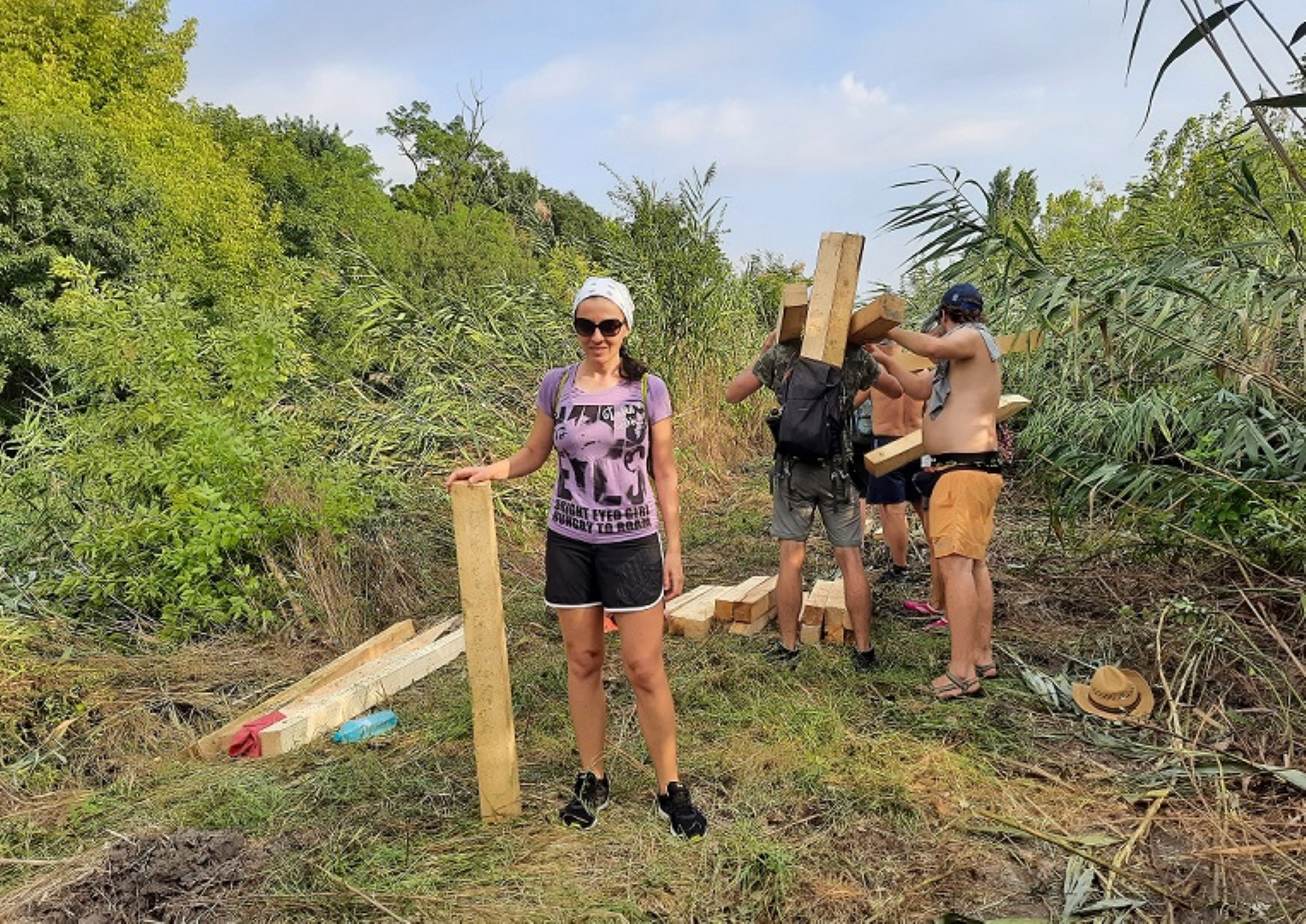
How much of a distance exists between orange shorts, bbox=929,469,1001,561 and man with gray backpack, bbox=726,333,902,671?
1.31 feet

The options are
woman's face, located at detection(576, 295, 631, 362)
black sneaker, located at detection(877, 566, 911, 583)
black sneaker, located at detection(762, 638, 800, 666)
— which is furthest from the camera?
black sneaker, located at detection(877, 566, 911, 583)

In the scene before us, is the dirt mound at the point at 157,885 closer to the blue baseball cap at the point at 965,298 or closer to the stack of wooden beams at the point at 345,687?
the stack of wooden beams at the point at 345,687

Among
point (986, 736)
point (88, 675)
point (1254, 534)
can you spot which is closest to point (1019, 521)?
point (1254, 534)

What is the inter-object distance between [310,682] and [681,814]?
2156 mm

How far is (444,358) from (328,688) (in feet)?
12.6

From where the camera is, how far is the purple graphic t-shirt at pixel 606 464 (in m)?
2.41

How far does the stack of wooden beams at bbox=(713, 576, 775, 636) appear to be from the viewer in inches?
170

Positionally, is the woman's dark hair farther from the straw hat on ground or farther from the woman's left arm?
the straw hat on ground

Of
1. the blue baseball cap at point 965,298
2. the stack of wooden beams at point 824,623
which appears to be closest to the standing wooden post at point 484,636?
the stack of wooden beams at point 824,623

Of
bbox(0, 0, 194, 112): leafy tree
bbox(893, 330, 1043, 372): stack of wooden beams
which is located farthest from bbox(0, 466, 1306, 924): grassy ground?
bbox(0, 0, 194, 112): leafy tree

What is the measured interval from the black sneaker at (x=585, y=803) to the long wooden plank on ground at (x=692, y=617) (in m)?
1.61

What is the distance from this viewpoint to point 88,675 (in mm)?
3578

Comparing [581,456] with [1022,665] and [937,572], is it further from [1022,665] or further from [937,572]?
[937,572]

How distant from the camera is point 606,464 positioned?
241cm
